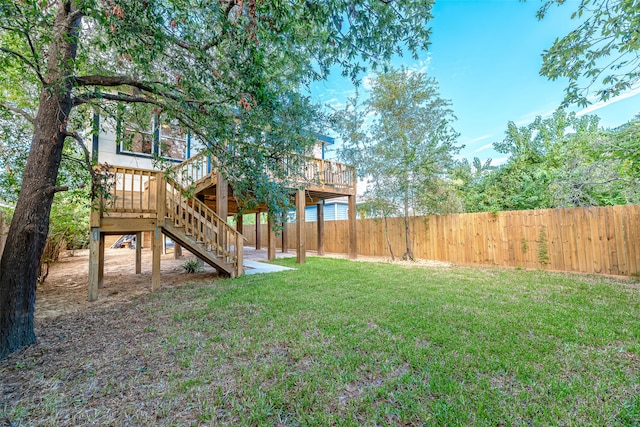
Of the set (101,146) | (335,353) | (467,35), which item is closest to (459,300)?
(335,353)

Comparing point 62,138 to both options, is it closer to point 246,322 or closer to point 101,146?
point 246,322

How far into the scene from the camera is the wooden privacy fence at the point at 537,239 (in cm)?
594

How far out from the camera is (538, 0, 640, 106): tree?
3.27 m

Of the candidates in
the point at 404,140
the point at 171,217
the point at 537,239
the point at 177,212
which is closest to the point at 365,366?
the point at 171,217

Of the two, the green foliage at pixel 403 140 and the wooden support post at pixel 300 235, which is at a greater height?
the green foliage at pixel 403 140

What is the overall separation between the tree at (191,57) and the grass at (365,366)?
4.70 feet

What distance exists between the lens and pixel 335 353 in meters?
2.59

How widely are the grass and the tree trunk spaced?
561 millimetres

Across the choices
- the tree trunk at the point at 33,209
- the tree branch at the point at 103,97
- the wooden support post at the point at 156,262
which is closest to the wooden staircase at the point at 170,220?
the wooden support post at the point at 156,262

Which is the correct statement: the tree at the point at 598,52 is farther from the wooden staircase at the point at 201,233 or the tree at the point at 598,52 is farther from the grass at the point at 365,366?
the wooden staircase at the point at 201,233

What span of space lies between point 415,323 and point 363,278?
2.86 metres

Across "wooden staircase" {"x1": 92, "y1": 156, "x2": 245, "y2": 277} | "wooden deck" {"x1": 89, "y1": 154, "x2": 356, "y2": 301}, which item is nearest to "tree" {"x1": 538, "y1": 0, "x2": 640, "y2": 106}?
"wooden deck" {"x1": 89, "y1": 154, "x2": 356, "y2": 301}

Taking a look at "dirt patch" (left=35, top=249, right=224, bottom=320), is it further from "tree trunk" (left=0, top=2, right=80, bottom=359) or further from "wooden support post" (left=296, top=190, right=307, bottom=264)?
"wooden support post" (left=296, top=190, right=307, bottom=264)

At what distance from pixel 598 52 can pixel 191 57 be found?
211 inches
